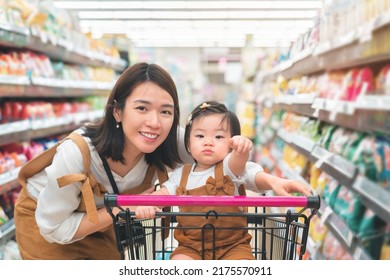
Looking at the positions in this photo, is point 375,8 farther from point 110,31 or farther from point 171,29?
point 110,31

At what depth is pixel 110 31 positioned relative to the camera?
9852 mm

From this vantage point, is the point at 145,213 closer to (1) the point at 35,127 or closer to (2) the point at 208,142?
(2) the point at 208,142

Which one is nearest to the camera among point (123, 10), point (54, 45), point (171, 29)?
point (54, 45)

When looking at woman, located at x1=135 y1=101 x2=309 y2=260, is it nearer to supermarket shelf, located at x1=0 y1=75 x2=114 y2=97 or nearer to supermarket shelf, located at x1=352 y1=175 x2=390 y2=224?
supermarket shelf, located at x1=352 y1=175 x2=390 y2=224

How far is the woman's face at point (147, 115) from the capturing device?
1.50 metres

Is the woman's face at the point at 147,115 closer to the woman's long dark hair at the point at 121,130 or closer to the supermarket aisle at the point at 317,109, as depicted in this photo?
the woman's long dark hair at the point at 121,130

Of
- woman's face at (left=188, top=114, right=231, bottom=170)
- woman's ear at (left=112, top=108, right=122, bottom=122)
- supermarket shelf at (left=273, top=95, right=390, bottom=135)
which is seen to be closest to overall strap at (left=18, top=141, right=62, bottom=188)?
woman's ear at (left=112, top=108, right=122, bottom=122)

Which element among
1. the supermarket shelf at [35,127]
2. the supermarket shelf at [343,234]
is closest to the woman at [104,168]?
the supermarket shelf at [343,234]

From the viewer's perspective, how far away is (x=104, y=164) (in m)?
1.62

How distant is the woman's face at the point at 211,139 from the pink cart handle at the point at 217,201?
28 centimetres

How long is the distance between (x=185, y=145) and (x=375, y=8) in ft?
2.52

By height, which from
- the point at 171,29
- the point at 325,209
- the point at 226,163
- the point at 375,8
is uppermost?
the point at 171,29

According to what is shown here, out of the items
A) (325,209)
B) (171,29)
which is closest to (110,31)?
(171,29)

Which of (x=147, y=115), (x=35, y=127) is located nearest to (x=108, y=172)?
(x=147, y=115)
